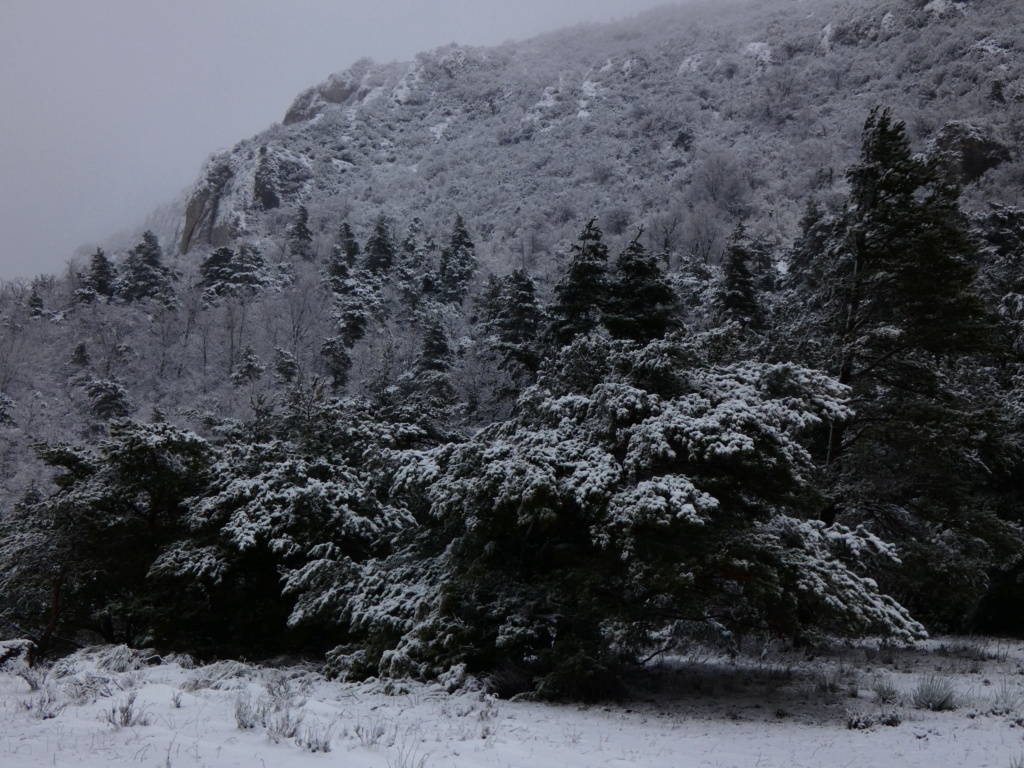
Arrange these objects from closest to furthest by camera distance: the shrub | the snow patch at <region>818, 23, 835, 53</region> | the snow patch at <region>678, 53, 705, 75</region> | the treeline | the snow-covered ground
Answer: the snow-covered ground < the shrub < the treeline < the snow patch at <region>818, 23, 835, 53</region> < the snow patch at <region>678, 53, 705, 75</region>

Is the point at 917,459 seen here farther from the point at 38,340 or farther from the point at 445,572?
the point at 38,340

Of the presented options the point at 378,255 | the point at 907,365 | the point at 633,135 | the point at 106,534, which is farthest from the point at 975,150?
the point at 106,534

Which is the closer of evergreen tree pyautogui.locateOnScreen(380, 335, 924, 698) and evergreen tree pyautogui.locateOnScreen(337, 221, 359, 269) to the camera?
evergreen tree pyautogui.locateOnScreen(380, 335, 924, 698)

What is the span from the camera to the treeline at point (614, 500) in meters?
7.49

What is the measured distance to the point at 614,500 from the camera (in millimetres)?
7176

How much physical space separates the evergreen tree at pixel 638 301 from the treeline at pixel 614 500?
0.28ft

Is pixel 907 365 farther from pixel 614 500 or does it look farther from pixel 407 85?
pixel 407 85

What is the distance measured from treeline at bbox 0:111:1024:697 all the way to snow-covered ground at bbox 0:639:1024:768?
0.74m

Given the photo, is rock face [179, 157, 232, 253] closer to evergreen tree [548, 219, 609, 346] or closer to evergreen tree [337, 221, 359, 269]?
evergreen tree [337, 221, 359, 269]

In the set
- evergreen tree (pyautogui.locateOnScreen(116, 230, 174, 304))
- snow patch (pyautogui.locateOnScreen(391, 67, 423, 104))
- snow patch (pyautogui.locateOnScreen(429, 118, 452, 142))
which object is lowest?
evergreen tree (pyautogui.locateOnScreen(116, 230, 174, 304))

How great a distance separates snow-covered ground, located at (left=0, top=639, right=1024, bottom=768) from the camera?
401 centimetres

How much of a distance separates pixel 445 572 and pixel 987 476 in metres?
12.0

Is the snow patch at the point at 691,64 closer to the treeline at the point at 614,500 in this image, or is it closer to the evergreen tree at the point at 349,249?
the evergreen tree at the point at 349,249

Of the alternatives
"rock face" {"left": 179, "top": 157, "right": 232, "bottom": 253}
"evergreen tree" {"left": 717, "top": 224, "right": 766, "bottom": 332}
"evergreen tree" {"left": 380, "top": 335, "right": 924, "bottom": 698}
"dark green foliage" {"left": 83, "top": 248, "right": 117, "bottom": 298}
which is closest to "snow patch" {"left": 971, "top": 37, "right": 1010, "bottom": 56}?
"evergreen tree" {"left": 717, "top": 224, "right": 766, "bottom": 332}
